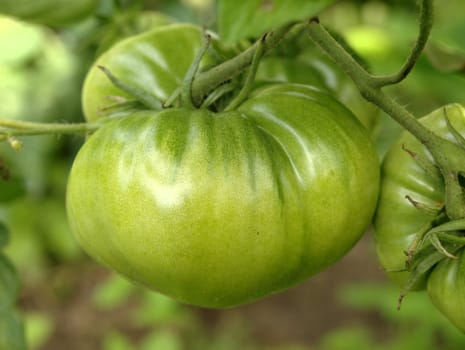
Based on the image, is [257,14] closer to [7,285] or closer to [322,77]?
[322,77]

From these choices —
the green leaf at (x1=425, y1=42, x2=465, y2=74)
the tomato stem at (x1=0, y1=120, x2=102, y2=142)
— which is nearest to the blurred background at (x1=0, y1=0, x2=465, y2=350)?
the green leaf at (x1=425, y1=42, x2=465, y2=74)

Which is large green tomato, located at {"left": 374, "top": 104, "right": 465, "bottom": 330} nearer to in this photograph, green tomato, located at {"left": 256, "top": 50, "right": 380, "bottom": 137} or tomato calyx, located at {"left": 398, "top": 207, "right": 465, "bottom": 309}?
tomato calyx, located at {"left": 398, "top": 207, "right": 465, "bottom": 309}

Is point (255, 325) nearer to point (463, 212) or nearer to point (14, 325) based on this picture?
point (14, 325)

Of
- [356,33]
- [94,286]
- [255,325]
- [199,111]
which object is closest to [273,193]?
[199,111]

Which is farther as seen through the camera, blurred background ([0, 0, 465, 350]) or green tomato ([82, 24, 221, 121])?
blurred background ([0, 0, 465, 350])

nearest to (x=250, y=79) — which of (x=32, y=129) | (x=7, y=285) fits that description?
(x=32, y=129)
